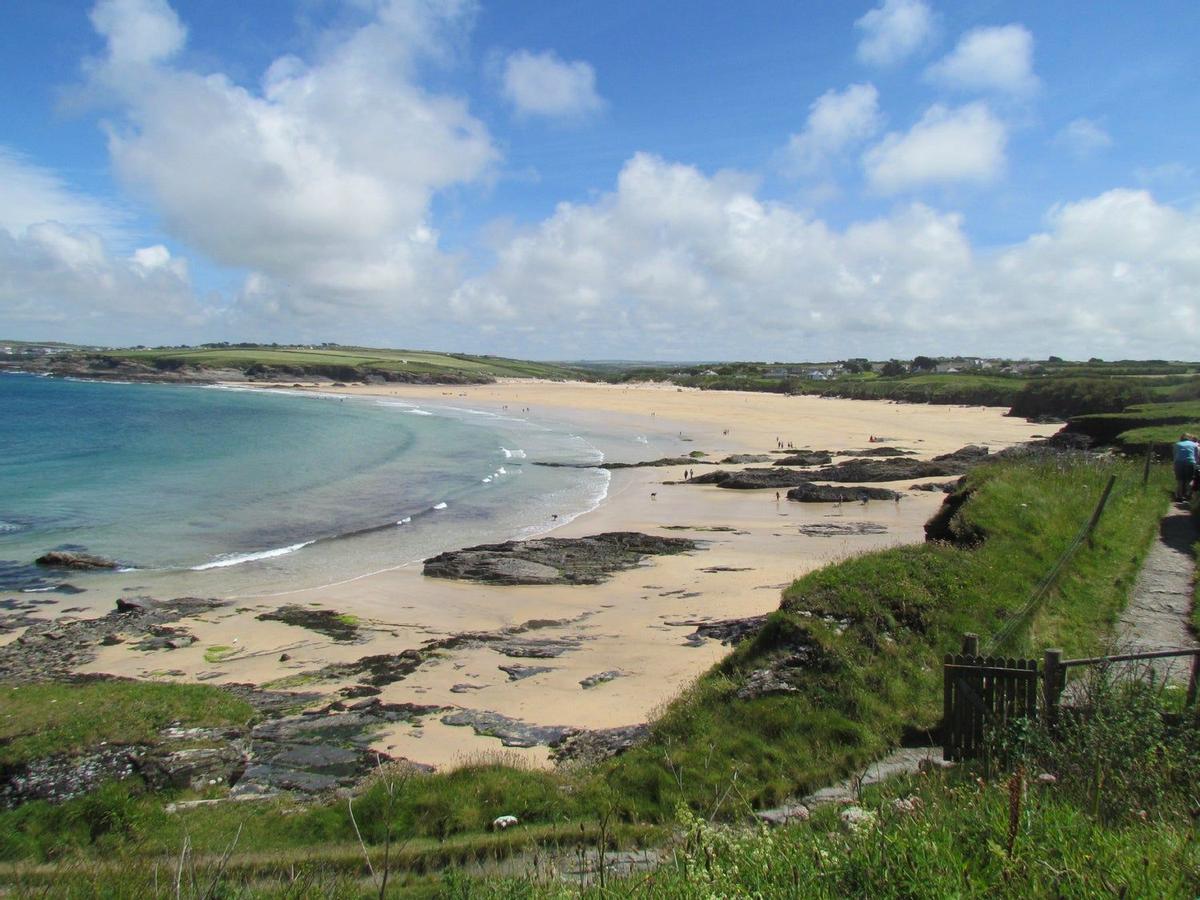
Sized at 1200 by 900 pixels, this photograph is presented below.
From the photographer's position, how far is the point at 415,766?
9586 mm

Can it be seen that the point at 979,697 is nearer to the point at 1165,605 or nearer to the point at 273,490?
the point at 1165,605

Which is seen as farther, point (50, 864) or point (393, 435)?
point (393, 435)

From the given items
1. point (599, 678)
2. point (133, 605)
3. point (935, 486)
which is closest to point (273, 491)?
point (133, 605)

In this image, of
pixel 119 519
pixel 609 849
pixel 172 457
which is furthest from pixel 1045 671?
pixel 172 457

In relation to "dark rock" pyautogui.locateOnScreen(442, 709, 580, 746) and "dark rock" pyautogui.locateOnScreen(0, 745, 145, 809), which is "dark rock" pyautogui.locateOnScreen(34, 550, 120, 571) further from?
"dark rock" pyautogui.locateOnScreen(442, 709, 580, 746)

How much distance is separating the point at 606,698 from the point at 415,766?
3720 mm

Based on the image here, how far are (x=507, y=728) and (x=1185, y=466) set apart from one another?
1688 cm

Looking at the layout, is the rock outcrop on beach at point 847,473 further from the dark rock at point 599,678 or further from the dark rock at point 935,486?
the dark rock at point 599,678

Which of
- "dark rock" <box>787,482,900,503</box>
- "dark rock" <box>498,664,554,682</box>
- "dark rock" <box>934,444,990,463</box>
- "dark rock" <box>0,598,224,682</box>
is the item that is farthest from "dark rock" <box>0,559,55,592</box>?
"dark rock" <box>934,444,990,463</box>

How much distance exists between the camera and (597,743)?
10133 millimetres

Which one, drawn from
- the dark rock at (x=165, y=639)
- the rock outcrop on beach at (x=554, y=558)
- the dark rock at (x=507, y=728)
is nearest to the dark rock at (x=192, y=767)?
the dark rock at (x=507, y=728)

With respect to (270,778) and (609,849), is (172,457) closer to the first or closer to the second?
(270,778)

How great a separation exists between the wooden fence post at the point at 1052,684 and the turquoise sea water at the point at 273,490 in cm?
1885

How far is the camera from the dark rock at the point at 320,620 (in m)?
16.4
